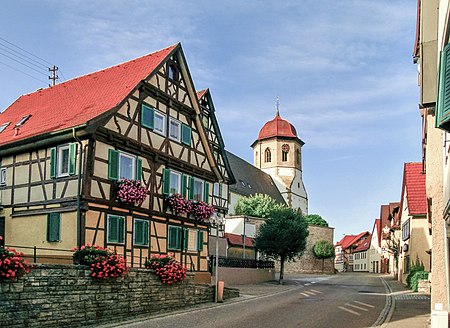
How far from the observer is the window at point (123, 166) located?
21.3 meters

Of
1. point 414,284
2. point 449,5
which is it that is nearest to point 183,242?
point 414,284

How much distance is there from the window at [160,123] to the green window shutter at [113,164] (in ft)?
10.7

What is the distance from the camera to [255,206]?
58312mm


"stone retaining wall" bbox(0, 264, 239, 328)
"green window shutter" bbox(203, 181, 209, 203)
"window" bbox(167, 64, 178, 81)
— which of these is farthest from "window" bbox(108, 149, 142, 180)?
"green window shutter" bbox(203, 181, 209, 203)

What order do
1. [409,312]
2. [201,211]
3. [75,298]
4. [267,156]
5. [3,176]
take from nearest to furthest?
[75,298], [409,312], [3,176], [201,211], [267,156]

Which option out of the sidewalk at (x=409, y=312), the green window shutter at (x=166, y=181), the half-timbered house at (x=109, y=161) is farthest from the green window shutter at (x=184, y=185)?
the sidewalk at (x=409, y=312)

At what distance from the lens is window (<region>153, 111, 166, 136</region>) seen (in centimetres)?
2452

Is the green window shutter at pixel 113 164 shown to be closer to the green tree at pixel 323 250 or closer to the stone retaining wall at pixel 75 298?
the stone retaining wall at pixel 75 298

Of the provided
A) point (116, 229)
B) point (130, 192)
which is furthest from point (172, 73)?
point (116, 229)

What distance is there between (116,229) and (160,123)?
5718 millimetres

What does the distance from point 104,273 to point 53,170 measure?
256 inches

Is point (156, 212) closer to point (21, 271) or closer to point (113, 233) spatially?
point (113, 233)

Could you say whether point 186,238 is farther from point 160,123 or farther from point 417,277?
point 417,277

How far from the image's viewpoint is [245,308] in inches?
811
